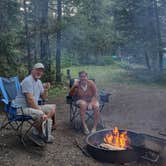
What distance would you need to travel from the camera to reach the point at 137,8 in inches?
371

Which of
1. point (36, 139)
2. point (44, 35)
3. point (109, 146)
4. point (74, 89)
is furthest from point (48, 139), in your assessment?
point (44, 35)

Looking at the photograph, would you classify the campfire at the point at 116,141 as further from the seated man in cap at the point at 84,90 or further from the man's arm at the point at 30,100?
the man's arm at the point at 30,100

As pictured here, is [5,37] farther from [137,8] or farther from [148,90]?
[137,8]

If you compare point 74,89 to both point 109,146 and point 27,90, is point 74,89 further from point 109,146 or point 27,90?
point 109,146

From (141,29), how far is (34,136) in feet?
23.6

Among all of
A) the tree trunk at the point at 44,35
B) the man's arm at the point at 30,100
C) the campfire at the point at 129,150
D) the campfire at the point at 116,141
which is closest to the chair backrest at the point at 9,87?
the man's arm at the point at 30,100

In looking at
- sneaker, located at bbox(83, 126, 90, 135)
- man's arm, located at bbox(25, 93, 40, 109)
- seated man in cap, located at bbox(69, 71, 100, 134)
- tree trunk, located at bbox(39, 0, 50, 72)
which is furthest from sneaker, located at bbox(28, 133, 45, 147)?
tree trunk, located at bbox(39, 0, 50, 72)

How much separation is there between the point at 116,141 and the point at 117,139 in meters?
0.03

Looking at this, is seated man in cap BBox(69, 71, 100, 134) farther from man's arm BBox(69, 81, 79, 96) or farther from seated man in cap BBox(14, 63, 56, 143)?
seated man in cap BBox(14, 63, 56, 143)

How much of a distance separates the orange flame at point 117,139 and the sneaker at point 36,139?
2.77 feet

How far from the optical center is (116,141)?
369 cm

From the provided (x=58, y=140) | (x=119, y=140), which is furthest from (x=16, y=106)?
(x=119, y=140)

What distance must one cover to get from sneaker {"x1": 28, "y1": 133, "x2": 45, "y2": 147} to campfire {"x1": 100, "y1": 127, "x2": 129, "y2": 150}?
0.79 meters

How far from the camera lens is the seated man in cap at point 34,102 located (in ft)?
12.2
